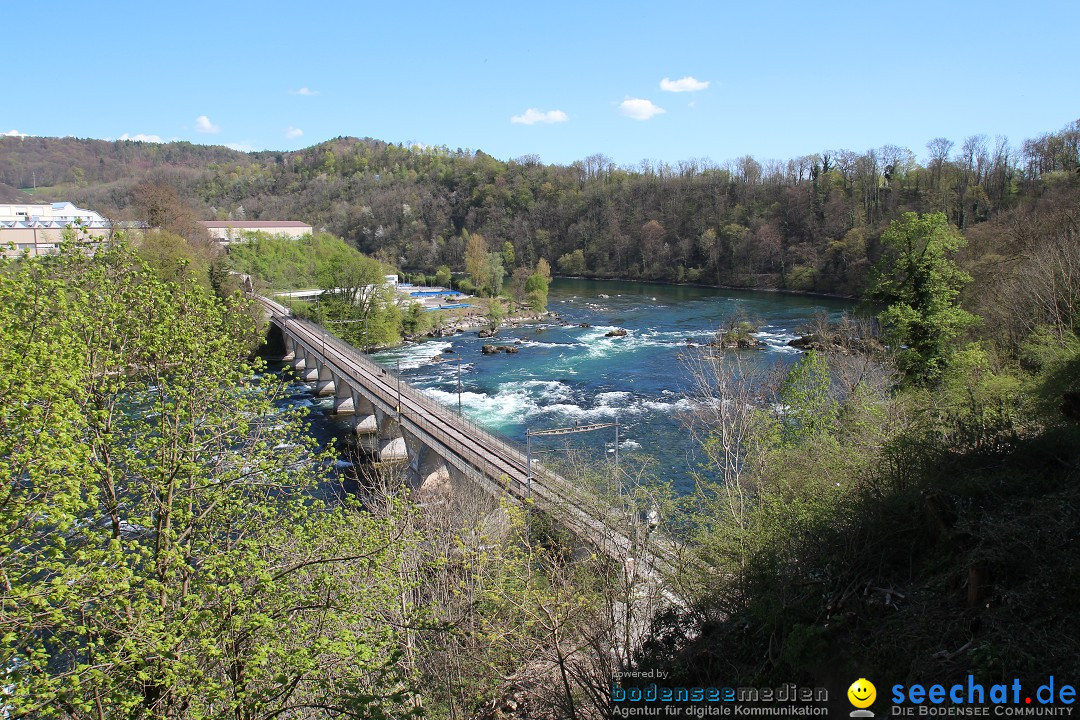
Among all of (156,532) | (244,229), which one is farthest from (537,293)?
(156,532)

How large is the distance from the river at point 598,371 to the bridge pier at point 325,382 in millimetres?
794

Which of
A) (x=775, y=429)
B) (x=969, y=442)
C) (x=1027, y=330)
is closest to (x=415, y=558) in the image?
(x=969, y=442)

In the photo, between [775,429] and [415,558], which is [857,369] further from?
[415,558]

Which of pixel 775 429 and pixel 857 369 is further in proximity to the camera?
pixel 857 369

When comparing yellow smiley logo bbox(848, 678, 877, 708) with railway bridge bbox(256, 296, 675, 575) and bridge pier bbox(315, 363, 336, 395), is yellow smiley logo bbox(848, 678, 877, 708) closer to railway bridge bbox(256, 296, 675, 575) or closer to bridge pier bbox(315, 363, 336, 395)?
railway bridge bbox(256, 296, 675, 575)

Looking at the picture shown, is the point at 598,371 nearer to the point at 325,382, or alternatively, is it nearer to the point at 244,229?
the point at 325,382

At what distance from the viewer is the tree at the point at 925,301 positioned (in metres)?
23.1

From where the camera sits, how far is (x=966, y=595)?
8062mm

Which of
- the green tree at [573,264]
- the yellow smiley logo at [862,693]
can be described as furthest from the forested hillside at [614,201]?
the yellow smiley logo at [862,693]

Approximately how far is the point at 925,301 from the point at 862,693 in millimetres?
20155

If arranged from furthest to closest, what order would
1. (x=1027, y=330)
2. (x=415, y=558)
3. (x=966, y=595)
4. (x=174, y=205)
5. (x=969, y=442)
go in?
(x=174, y=205) < (x=1027, y=330) < (x=415, y=558) < (x=969, y=442) < (x=966, y=595)

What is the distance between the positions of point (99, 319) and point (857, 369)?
82.9 feet

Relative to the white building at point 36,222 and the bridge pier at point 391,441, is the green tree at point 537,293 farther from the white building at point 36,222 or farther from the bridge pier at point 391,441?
the bridge pier at point 391,441

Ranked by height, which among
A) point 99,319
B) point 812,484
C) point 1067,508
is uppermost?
point 99,319
